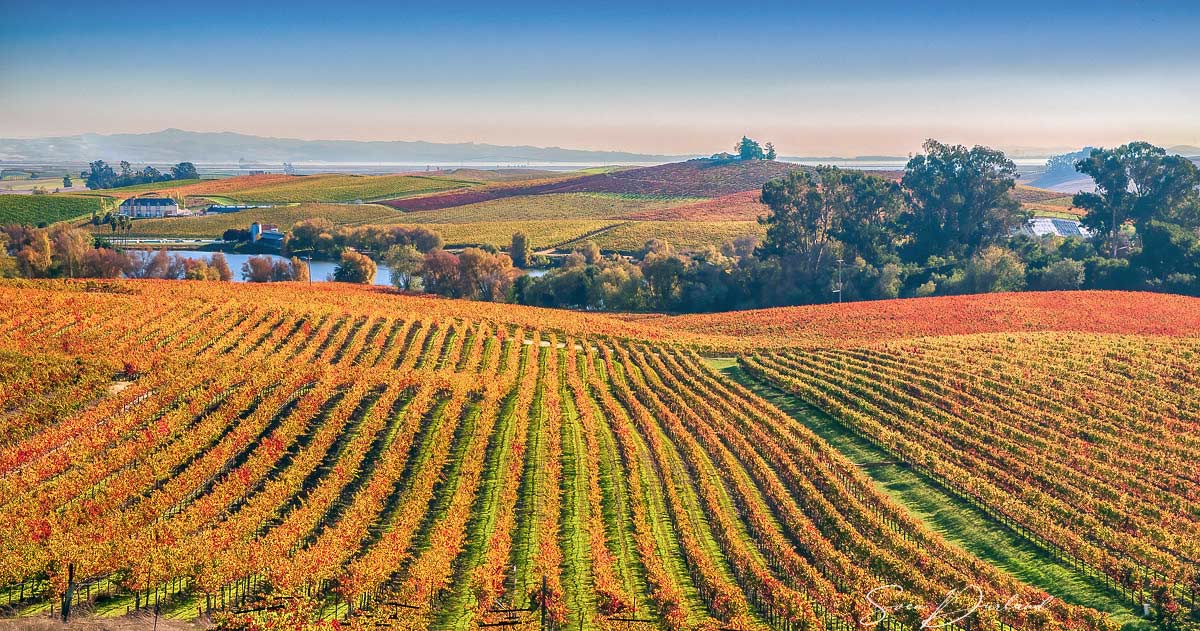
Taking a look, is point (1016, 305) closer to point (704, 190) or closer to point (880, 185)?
point (880, 185)

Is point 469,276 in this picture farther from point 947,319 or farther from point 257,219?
point 257,219

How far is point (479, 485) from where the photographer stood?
34.6 metres

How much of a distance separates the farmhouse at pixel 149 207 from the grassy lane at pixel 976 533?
159 m

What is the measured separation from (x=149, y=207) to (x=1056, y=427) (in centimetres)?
17244

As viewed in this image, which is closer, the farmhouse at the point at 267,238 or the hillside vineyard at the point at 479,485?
the hillside vineyard at the point at 479,485

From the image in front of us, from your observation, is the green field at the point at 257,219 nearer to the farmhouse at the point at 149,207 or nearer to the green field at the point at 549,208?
the farmhouse at the point at 149,207

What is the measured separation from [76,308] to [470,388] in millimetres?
26664

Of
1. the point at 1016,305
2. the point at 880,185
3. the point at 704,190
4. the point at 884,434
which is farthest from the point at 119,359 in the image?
the point at 704,190

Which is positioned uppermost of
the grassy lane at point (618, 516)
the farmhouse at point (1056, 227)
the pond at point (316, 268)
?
the farmhouse at point (1056, 227)

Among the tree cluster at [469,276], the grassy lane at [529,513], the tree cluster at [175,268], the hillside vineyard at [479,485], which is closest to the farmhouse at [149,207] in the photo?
the tree cluster at [175,268]

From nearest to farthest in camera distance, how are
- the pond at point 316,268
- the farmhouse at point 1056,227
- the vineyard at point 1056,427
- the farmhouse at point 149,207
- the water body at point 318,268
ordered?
the vineyard at point 1056,427
the water body at point 318,268
the pond at point 316,268
the farmhouse at point 1056,227
the farmhouse at point 149,207

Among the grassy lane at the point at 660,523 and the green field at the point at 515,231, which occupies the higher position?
the grassy lane at the point at 660,523

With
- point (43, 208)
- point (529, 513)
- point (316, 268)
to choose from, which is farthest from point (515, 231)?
point (529, 513)

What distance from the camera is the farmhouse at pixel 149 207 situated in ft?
581
